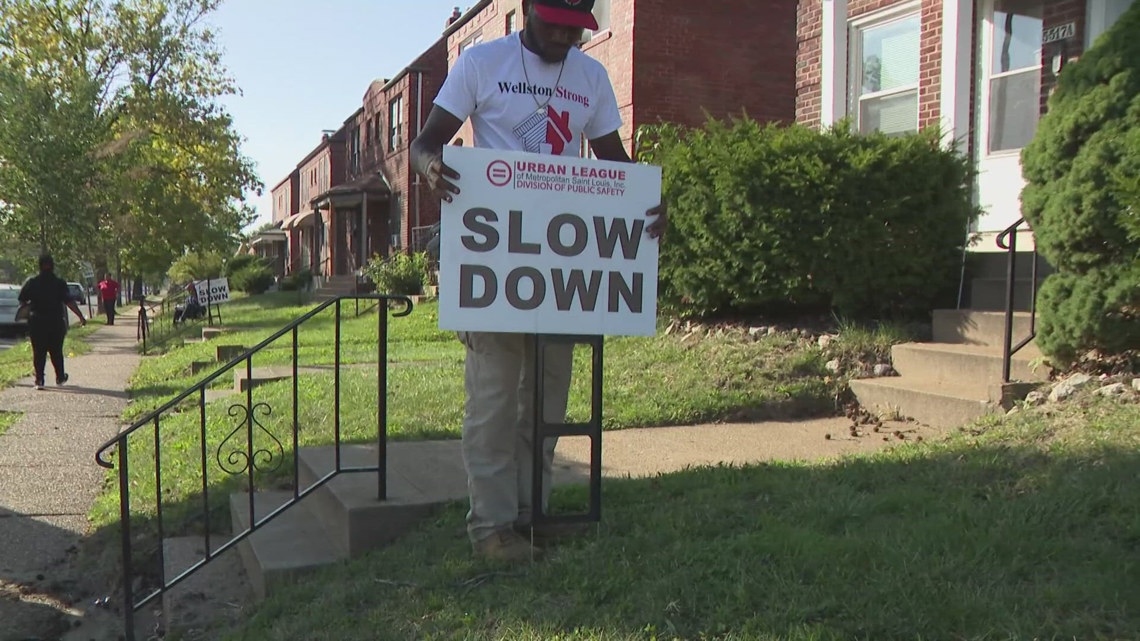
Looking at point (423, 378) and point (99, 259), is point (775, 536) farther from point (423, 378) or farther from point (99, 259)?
point (99, 259)

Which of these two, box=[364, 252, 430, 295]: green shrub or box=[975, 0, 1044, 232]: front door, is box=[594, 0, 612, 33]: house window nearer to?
box=[364, 252, 430, 295]: green shrub

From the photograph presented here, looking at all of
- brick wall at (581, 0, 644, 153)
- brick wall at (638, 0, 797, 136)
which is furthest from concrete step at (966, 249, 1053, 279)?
brick wall at (581, 0, 644, 153)

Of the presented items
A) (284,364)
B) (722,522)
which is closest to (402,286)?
(284,364)

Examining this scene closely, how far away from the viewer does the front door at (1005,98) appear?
8.46 metres

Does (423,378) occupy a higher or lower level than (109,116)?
lower

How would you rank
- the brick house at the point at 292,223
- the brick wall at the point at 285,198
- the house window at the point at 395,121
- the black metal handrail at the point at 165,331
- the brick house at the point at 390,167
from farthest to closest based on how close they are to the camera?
the brick wall at the point at 285,198
the brick house at the point at 292,223
the house window at the point at 395,121
the brick house at the point at 390,167
the black metal handrail at the point at 165,331

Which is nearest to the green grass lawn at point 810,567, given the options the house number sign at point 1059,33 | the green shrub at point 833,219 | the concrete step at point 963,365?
the concrete step at point 963,365

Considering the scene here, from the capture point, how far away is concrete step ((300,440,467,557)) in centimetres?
382

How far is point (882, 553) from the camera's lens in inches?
113

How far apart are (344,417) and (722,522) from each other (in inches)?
153

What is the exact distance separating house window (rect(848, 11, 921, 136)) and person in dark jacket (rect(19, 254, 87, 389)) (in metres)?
9.63

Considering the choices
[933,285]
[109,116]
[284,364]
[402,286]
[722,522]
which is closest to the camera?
[722,522]

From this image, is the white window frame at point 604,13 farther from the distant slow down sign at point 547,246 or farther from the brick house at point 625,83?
the distant slow down sign at point 547,246

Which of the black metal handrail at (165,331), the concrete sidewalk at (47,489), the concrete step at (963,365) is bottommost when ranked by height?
the concrete sidewalk at (47,489)
